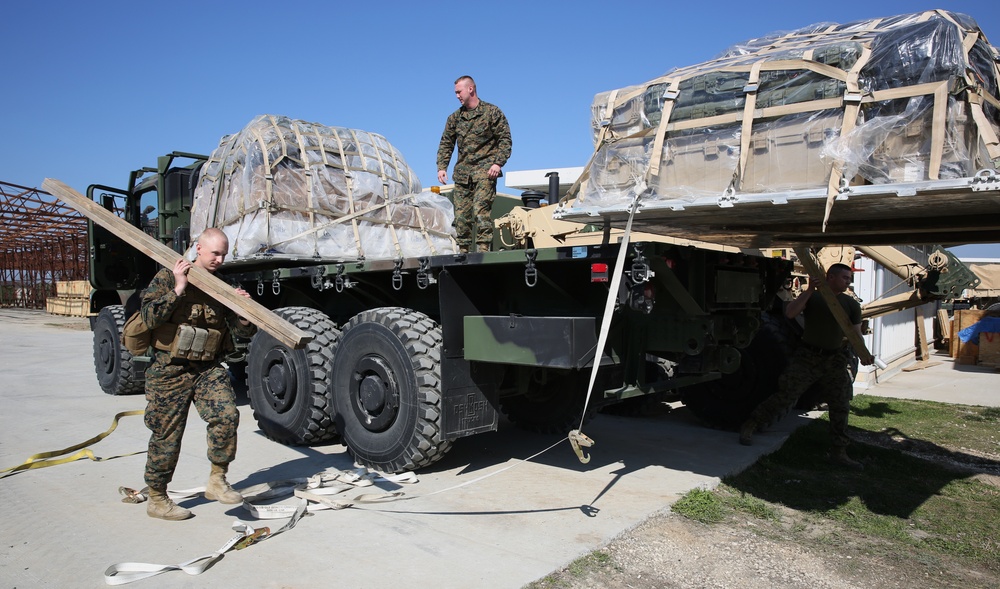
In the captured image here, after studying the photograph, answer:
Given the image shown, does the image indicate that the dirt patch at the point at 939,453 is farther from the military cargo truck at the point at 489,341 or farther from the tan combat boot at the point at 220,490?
the tan combat boot at the point at 220,490

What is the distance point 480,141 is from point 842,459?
12.6 feet

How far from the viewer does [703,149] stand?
386 centimetres

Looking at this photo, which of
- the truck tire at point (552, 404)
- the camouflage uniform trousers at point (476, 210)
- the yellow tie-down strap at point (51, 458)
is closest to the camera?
the yellow tie-down strap at point (51, 458)

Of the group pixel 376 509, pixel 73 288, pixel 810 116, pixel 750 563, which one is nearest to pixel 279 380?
pixel 376 509

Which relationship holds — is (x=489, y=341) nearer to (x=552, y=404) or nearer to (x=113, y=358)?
(x=552, y=404)

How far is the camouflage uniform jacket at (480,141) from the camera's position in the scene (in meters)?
5.98

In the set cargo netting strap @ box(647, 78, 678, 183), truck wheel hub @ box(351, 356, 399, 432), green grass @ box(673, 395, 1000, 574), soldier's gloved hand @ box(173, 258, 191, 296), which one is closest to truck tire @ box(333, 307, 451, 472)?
truck wheel hub @ box(351, 356, 399, 432)

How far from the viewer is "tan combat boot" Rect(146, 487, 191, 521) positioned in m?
4.10

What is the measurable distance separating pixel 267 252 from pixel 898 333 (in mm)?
11233

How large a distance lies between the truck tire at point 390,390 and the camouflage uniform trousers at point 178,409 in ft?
3.69

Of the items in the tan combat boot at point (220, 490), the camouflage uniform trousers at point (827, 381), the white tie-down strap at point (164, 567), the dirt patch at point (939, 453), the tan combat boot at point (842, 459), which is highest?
the camouflage uniform trousers at point (827, 381)

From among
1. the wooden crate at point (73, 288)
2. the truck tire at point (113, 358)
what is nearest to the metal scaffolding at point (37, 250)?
the wooden crate at point (73, 288)

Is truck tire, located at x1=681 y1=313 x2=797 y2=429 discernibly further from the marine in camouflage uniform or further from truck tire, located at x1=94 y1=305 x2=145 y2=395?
truck tire, located at x1=94 y1=305 x2=145 y2=395

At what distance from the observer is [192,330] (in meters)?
4.04
